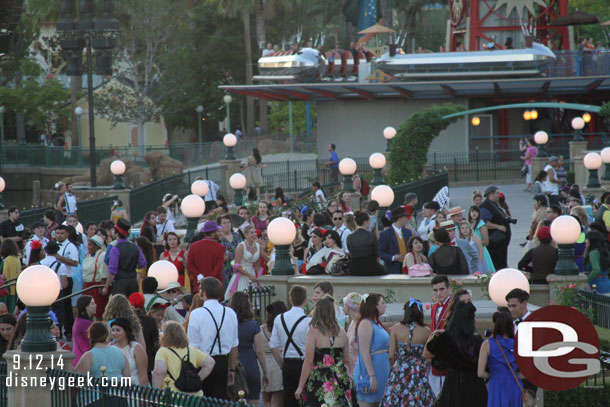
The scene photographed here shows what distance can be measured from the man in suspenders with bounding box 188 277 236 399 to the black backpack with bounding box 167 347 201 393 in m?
0.66

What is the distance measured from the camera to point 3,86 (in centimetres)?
5856

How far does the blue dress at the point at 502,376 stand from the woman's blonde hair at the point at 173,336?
8.50 ft

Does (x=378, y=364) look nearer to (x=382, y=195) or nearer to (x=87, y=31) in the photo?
(x=382, y=195)

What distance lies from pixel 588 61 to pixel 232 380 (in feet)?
113

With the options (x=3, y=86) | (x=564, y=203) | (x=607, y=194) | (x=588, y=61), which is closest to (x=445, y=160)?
(x=588, y=61)

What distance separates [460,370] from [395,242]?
222 inches

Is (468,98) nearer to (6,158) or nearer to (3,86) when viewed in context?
(6,158)

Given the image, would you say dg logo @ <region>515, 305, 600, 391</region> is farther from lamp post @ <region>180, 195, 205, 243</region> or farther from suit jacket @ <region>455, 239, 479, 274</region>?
lamp post @ <region>180, 195, 205, 243</region>

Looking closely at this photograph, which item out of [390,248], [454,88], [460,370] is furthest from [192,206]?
[454,88]

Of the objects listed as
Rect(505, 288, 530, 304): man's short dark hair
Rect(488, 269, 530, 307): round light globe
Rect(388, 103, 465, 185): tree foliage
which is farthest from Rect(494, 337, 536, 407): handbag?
Rect(388, 103, 465, 185): tree foliage

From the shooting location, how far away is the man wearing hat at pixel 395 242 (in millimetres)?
13969

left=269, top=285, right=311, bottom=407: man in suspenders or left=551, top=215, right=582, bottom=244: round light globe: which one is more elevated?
left=551, top=215, right=582, bottom=244: round light globe

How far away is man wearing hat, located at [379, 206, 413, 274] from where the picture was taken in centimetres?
1397

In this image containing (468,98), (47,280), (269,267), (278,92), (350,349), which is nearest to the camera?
(47,280)
